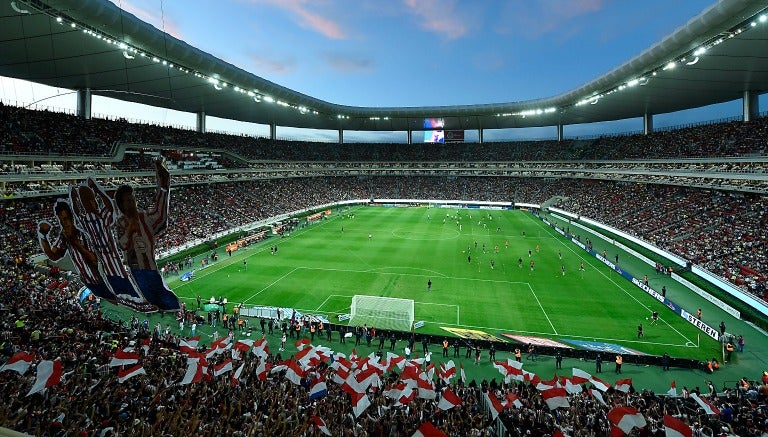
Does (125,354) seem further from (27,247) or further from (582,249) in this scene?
(582,249)

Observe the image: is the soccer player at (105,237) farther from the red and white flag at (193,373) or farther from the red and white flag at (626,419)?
the red and white flag at (626,419)

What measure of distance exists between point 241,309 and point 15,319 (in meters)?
12.4

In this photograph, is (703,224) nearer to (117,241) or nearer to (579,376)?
(579,376)

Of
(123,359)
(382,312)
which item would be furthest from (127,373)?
(382,312)

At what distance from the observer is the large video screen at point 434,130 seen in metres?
89.4

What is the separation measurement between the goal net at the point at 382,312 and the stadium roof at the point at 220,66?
16941mm

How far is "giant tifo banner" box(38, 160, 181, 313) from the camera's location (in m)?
8.57

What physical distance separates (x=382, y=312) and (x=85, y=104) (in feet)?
140

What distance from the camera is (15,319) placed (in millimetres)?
15766

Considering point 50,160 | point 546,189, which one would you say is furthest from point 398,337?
point 546,189

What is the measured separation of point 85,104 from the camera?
45.2 metres

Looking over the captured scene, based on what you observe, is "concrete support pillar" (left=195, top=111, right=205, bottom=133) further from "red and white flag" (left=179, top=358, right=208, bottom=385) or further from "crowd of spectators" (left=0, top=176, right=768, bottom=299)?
"red and white flag" (left=179, top=358, right=208, bottom=385)

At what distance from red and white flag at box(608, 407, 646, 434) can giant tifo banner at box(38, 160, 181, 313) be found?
10.6m

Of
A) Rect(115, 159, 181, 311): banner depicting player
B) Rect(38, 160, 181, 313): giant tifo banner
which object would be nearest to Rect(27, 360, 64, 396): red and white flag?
Rect(38, 160, 181, 313): giant tifo banner
